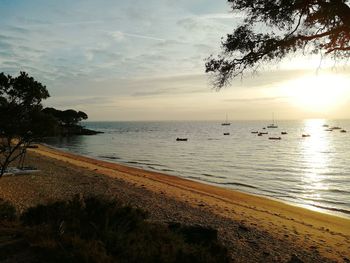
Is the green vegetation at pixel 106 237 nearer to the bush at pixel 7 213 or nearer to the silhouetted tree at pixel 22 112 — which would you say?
the bush at pixel 7 213

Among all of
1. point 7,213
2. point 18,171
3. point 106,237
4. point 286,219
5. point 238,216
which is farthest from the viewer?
point 18,171

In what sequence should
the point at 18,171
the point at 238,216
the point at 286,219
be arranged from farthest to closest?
the point at 18,171 < the point at 286,219 < the point at 238,216

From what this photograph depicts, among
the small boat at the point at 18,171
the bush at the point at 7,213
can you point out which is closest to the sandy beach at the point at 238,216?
the small boat at the point at 18,171

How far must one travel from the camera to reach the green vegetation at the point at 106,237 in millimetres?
6293

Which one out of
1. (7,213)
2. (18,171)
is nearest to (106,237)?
(7,213)

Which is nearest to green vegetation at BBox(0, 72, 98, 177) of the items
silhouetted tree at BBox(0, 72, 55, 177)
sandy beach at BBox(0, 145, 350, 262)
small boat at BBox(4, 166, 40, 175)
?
silhouetted tree at BBox(0, 72, 55, 177)

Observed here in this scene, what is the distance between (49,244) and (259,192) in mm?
21366

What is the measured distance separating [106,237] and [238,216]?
31.6 ft

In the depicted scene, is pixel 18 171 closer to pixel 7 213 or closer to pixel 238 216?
pixel 238 216

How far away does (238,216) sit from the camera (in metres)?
15.6

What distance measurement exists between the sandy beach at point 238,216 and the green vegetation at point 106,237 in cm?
180

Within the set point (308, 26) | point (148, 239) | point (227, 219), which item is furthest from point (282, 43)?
point (227, 219)

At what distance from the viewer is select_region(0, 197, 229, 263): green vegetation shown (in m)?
6.29

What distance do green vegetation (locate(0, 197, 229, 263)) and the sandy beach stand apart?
180 centimetres
